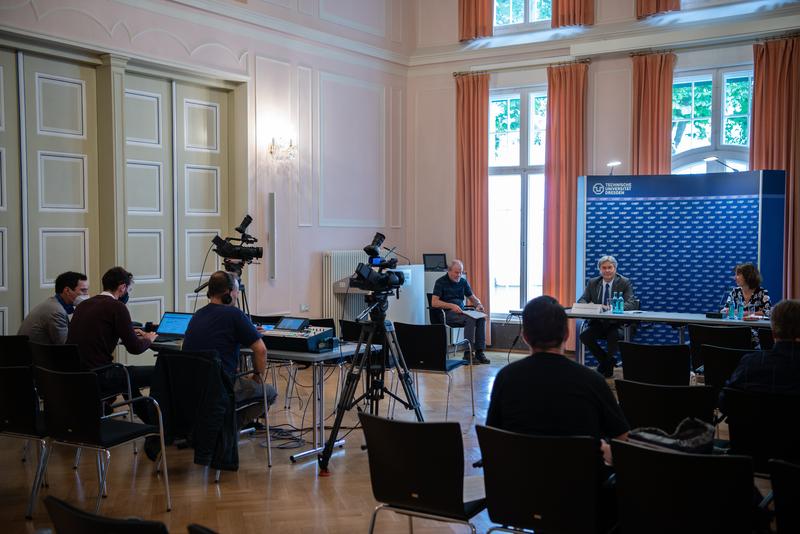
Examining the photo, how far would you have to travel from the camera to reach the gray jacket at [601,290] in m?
7.52

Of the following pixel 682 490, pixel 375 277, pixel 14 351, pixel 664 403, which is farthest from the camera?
pixel 375 277

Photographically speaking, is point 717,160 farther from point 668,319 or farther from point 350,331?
point 350,331

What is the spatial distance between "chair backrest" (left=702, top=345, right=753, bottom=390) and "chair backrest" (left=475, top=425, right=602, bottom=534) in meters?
2.39

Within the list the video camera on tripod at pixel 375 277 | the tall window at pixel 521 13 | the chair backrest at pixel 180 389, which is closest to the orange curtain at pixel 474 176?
the tall window at pixel 521 13

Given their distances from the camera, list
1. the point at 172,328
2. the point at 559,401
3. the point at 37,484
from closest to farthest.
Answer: the point at 559,401 → the point at 37,484 → the point at 172,328

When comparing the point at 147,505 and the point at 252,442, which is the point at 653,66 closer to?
the point at 252,442

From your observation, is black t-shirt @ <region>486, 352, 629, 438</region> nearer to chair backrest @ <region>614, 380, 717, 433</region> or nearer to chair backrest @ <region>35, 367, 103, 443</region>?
chair backrest @ <region>614, 380, 717, 433</region>

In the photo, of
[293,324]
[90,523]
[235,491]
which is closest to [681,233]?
[293,324]

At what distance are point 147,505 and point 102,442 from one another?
0.58 metres

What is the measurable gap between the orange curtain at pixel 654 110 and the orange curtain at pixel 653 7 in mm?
491

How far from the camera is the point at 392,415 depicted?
19.7ft

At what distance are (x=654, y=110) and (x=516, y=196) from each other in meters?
2.09

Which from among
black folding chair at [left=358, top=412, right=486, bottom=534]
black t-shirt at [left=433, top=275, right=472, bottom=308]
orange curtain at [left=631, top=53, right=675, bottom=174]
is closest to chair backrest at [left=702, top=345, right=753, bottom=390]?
black folding chair at [left=358, top=412, right=486, bottom=534]

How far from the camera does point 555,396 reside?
2.65m
